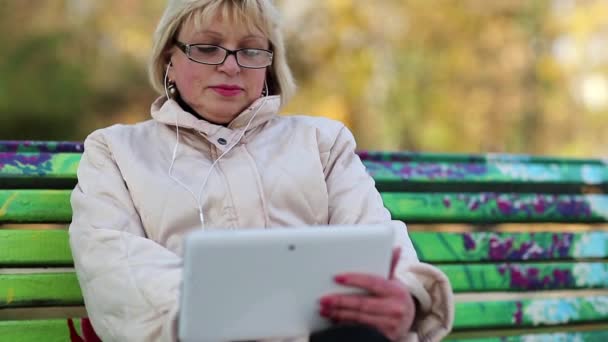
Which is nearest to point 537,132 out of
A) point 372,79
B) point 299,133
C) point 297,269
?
point 372,79

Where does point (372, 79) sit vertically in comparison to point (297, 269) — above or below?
below

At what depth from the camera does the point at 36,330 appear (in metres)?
2.16

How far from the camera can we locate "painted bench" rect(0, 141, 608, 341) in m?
2.30

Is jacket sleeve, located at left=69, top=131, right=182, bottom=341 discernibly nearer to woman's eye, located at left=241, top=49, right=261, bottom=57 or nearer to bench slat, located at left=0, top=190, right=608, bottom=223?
bench slat, located at left=0, top=190, right=608, bottom=223

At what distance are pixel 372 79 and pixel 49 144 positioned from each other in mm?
→ 7389

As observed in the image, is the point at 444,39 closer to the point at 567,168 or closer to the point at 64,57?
the point at 64,57

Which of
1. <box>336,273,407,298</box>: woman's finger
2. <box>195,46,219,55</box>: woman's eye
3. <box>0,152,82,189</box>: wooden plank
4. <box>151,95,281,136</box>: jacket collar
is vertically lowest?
<box>0,152,82,189</box>: wooden plank

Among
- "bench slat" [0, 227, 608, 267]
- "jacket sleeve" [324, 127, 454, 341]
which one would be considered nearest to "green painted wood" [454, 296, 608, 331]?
"bench slat" [0, 227, 608, 267]

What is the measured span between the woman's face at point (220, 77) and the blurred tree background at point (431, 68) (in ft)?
21.7

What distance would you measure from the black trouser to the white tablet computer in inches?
1.4

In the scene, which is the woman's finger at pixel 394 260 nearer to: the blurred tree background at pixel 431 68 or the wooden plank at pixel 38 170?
the wooden plank at pixel 38 170

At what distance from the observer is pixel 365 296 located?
157cm

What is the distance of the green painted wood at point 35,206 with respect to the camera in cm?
224

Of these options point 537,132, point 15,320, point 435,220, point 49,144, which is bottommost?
point 537,132
